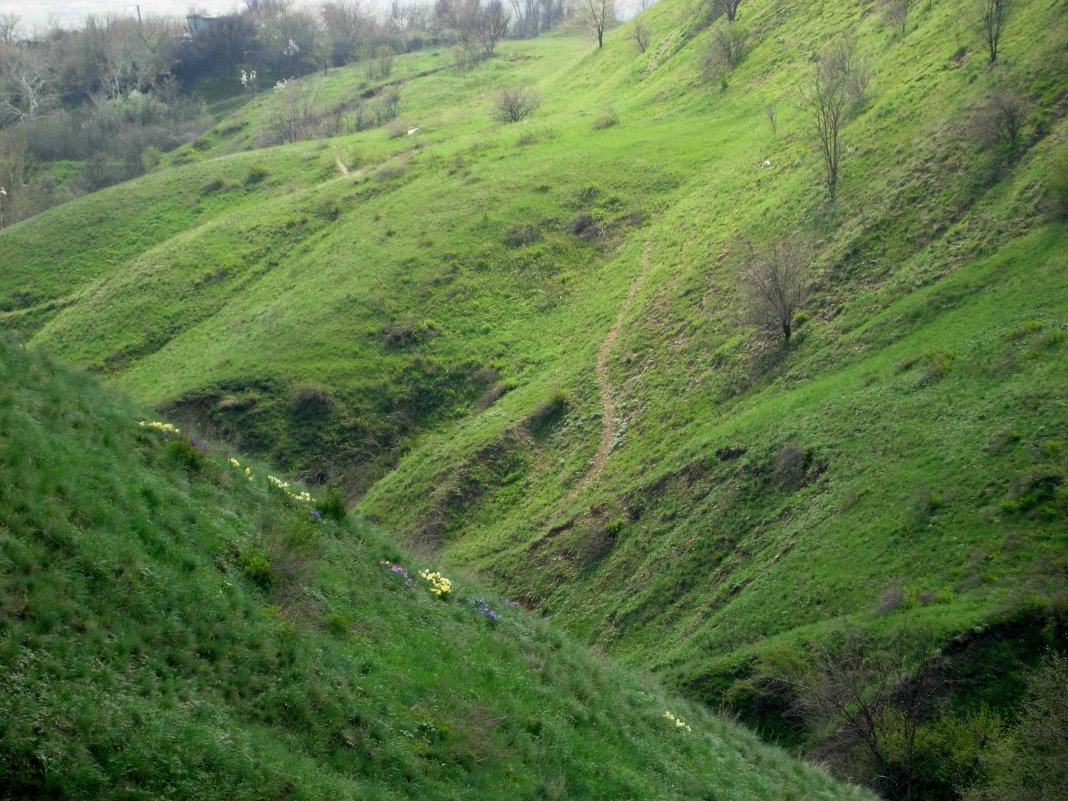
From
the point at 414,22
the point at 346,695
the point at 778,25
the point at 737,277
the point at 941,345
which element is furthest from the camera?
the point at 414,22

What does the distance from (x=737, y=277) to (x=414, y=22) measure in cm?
14117

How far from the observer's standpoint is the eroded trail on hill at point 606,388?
40.5m

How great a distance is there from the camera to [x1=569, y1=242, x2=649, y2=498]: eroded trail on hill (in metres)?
40.5

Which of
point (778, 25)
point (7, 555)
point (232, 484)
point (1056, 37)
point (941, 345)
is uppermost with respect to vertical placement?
point (778, 25)

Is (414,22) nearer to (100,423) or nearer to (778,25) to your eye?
(778,25)

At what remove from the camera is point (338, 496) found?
15.8 m

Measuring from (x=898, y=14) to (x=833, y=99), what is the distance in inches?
657

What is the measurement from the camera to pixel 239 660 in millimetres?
9648

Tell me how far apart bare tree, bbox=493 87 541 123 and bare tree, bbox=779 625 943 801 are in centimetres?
7299

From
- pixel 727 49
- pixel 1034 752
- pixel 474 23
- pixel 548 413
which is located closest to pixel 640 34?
pixel 727 49

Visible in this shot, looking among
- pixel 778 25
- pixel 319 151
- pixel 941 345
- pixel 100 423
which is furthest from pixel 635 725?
pixel 319 151

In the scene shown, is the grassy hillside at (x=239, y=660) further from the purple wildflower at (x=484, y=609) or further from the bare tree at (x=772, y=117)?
the bare tree at (x=772, y=117)

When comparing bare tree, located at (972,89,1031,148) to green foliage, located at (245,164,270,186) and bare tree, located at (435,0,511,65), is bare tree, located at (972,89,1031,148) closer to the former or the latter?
green foliage, located at (245,164,270,186)

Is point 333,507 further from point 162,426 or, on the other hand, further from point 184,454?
point 162,426
